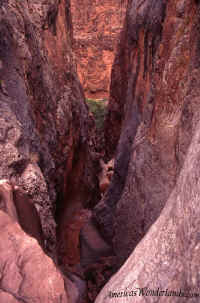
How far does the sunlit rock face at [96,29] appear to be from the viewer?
12.6 meters

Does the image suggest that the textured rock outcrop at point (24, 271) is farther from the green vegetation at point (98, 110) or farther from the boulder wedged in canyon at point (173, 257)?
the green vegetation at point (98, 110)

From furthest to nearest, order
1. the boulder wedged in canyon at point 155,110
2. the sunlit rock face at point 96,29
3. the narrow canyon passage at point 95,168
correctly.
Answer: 1. the sunlit rock face at point 96,29
2. the narrow canyon passage at point 95,168
3. the boulder wedged in canyon at point 155,110

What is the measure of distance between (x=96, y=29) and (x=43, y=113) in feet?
33.5

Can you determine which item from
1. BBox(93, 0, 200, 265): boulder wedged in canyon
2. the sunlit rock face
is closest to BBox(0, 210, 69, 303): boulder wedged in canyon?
BBox(93, 0, 200, 265): boulder wedged in canyon

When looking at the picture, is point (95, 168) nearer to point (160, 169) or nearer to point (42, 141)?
point (42, 141)

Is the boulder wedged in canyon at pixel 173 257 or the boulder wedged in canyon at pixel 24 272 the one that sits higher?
the boulder wedged in canyon at pixel 173 257

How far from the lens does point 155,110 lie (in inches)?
118

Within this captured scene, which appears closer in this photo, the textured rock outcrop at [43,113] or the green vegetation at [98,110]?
the textured rock outcrop at [43,113]

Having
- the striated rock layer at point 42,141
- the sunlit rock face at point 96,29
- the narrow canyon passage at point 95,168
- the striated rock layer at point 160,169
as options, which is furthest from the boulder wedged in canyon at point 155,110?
the sunlit rock face at point 96,29

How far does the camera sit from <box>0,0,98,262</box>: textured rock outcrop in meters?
2.68

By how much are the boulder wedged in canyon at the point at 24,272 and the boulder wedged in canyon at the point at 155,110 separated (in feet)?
4.69

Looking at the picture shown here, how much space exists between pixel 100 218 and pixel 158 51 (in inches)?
124

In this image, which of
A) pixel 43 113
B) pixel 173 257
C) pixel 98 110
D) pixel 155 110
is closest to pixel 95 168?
pixel 43 113

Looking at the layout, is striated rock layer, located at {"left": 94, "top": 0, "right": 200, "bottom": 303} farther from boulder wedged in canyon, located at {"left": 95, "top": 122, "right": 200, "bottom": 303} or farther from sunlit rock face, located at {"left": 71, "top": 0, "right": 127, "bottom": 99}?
sunlit rock face, located at {"left": 71, "top": 0, "right": 127, "bottom": 99}
